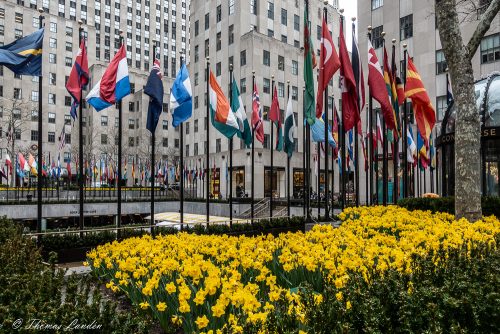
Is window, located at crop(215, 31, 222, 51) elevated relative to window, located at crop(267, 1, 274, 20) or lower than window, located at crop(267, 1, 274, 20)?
lower

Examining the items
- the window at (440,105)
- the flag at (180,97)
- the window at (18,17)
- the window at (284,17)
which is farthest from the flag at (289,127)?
the window at (18,17)

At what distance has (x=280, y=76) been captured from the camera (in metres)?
57.5

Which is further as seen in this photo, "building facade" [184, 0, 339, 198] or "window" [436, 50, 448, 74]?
"building facade" [184, 0, 339, 198]

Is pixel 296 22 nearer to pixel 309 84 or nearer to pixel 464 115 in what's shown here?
pixel 309 84

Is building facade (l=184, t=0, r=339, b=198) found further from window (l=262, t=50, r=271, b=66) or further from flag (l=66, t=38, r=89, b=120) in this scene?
flag (l=66, t=38, r=89, b=120)

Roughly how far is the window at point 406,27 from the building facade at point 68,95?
45481 mm

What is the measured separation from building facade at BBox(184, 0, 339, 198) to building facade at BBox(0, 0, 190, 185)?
57.0ft

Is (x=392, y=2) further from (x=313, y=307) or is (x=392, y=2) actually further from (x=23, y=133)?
(x=23, y=133)

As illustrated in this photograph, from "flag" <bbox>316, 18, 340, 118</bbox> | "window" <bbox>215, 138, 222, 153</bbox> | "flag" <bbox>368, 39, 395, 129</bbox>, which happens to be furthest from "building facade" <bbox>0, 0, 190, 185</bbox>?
A: "flag" <bbox>368, 39, 395, 129</bbox>

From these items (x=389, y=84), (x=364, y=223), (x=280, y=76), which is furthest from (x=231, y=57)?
(x=364, y=223)

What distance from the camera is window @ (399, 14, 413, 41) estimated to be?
42.9 meters

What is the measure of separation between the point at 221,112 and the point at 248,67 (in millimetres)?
38373

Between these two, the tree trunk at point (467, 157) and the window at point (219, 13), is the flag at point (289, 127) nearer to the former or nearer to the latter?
the tree trunk at point (467, 157)

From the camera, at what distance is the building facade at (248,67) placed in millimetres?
54000
